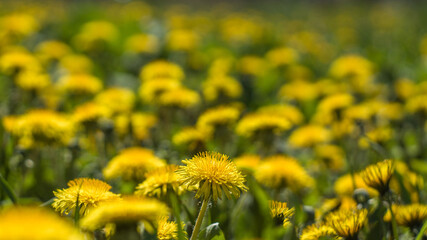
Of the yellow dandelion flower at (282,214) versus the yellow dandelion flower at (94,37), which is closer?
the yellow dandelion flower at (282,214)

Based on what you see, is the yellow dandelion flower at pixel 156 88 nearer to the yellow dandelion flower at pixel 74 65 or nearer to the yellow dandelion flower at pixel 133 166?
the yellow dandelion flower at pixel 74 65

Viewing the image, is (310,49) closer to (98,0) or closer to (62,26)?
(62,26)

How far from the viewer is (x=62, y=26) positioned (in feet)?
17.0

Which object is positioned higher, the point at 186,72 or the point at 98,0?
the point at 98,0

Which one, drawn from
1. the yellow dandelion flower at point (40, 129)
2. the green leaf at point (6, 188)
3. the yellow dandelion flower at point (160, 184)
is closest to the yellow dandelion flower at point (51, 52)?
the yellow dandelion flower at point (40, 129)

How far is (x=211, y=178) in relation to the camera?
1.17m

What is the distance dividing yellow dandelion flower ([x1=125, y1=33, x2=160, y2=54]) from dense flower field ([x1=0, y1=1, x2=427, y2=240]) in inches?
0.8

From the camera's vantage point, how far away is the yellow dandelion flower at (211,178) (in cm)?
117

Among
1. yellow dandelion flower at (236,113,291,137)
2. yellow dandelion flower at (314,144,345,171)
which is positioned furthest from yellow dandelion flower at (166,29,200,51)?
yellow dandelion flower at (236,113,291,137)

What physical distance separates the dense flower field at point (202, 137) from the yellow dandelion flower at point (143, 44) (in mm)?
21

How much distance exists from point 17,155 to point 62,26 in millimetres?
3481

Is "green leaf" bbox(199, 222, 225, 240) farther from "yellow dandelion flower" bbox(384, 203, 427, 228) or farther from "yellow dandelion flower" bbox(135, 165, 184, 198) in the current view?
"yellow dandelion flower" bbox(384, 203, 427, 228)

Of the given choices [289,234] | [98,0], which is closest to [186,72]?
[289,234]

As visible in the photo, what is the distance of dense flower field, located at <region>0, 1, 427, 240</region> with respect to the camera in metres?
1.22
